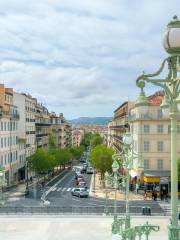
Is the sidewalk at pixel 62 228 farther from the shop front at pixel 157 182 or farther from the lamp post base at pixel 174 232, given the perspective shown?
the shop front at pixel 157 182

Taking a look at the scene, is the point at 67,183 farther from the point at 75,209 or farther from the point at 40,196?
the point at 75,209

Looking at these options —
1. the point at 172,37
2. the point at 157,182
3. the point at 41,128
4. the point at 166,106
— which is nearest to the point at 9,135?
the point at 157,182

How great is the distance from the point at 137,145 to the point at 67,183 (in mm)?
20757

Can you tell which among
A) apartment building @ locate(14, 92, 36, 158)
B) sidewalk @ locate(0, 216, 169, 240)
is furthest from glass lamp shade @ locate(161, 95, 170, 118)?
apartment building @ locate(14, 92, 36, 158)

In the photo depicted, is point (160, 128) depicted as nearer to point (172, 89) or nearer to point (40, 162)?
point (40, 162)

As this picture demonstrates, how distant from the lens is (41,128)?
109m

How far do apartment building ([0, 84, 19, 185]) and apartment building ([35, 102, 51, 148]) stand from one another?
75.6 ft

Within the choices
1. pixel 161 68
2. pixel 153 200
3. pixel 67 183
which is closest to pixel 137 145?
pixel 153 200

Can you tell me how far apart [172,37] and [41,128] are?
329 ft

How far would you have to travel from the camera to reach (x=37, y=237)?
30.7m

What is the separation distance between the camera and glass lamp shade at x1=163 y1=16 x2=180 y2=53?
941cm

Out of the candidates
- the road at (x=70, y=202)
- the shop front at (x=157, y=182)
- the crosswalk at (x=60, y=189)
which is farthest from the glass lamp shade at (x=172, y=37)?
the crosswalk at (x=60, y=189)

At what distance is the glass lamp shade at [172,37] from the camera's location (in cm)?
941

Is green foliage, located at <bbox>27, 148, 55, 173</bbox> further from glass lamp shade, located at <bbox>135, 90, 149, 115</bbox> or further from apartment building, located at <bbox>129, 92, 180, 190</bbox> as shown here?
glass lamp shade, located at <bbox>135, 90, 149, 115</bbox>
